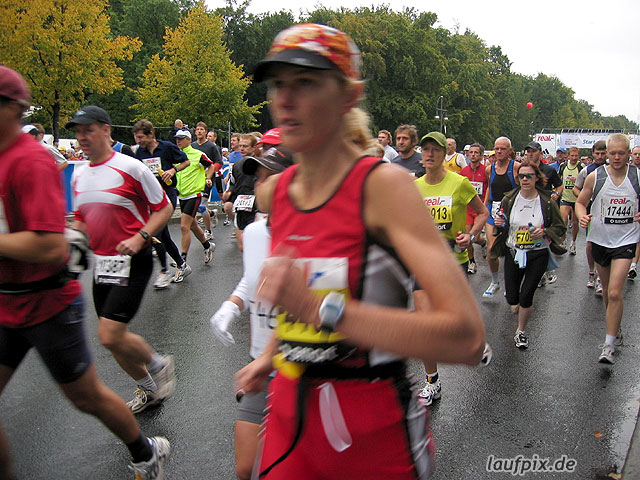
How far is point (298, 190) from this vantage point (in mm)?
1658

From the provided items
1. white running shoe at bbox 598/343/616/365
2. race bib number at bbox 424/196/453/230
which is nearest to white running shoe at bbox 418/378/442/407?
race bib number at bbox 424/196/453/230

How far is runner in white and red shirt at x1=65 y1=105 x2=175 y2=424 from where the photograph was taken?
155 inches

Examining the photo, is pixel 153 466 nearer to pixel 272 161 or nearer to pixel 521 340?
pixel 272 161

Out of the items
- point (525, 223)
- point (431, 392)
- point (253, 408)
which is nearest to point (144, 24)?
point (525, 223)

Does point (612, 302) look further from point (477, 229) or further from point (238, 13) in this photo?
point (238, 13)

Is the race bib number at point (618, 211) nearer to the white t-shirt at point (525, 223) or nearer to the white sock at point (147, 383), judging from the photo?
the white t-shirt at point (525, 223)

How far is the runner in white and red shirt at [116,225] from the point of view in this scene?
393 cm

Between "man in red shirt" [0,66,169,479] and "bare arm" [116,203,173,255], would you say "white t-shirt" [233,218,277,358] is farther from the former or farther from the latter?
"bare arm" [116,203,173,255]

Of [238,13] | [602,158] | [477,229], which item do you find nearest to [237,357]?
[477,229]

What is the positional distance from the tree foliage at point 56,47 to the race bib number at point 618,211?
19426 mm

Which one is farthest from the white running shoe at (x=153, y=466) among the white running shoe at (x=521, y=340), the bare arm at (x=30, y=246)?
the white running shoe at (x=521, y=340)

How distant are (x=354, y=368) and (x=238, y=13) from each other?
55.9 meters

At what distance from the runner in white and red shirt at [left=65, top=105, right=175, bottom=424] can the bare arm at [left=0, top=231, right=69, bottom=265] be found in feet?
3.90

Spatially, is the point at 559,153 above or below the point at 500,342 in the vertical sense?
above
